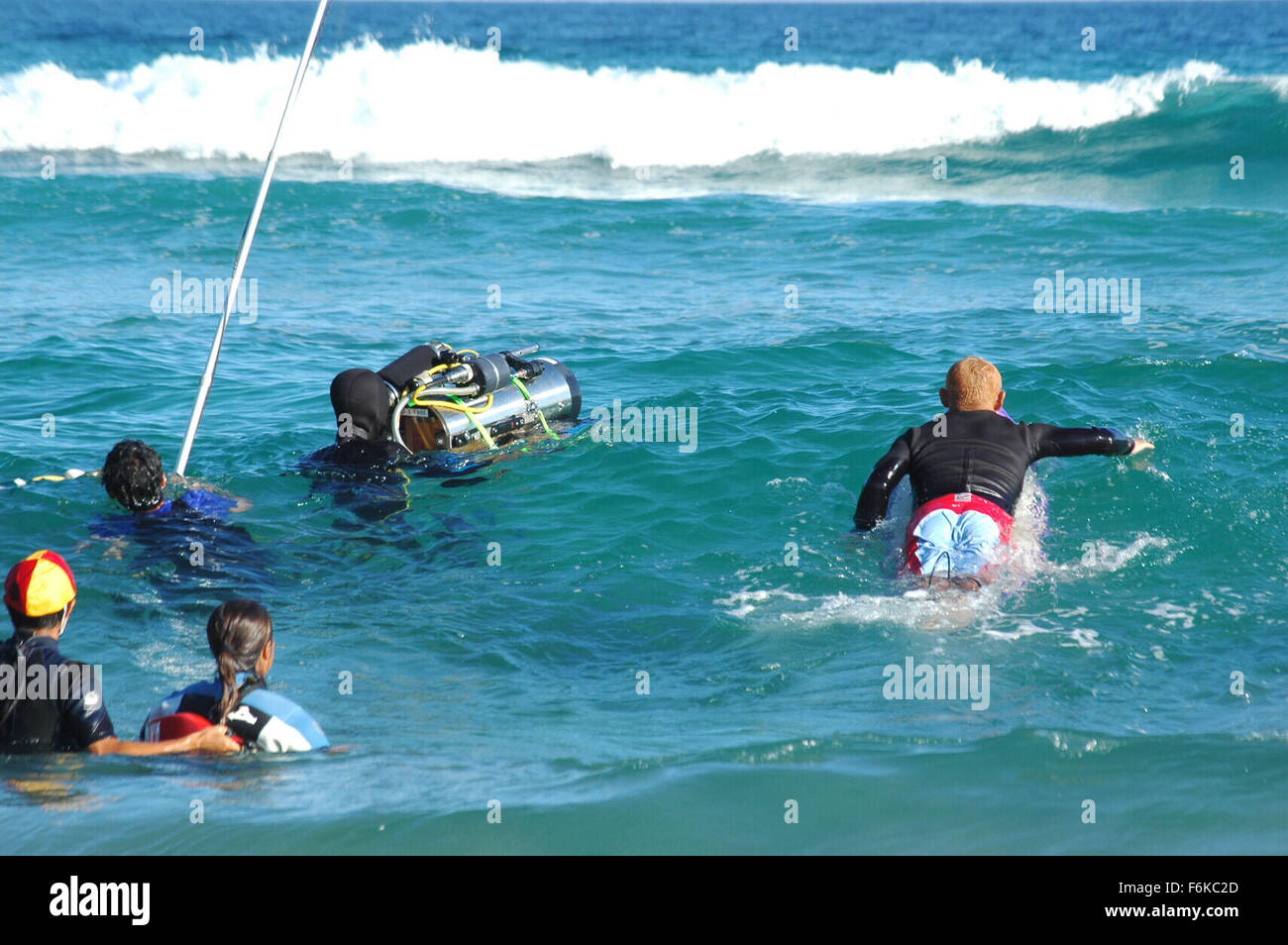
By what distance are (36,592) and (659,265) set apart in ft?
37.2

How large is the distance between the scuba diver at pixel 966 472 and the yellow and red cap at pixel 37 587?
149 inches

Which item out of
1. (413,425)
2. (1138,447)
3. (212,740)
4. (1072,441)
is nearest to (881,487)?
(1072,441)

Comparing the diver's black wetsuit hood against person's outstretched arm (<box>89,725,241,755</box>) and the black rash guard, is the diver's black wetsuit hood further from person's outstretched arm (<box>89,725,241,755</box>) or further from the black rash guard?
person's outstretched arm (<box>89,725,241,755</box>)

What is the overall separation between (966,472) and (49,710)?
14.0 feet

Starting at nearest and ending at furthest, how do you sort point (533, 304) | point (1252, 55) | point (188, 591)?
point (188, 591) → point (533, 304) → point (1252, 55)

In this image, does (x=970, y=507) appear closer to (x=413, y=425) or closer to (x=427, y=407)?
(x=427, y=407)

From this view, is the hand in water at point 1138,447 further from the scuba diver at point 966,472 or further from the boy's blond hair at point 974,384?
the boy's blond hair at point 974,384

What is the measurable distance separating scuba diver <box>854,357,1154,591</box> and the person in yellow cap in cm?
340

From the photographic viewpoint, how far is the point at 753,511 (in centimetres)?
773

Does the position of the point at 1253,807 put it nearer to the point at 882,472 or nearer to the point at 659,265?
the point at 882,472

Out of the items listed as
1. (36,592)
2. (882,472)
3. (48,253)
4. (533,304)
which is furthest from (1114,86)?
(36,592)

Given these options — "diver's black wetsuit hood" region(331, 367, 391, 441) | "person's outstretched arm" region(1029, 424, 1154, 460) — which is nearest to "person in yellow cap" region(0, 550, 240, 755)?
"diver's black wetsuit hood" region(331, 367, 391, 441)

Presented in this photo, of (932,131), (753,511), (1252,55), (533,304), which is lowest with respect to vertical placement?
(753,511)

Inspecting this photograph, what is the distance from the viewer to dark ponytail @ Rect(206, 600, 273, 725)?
14.0ft
